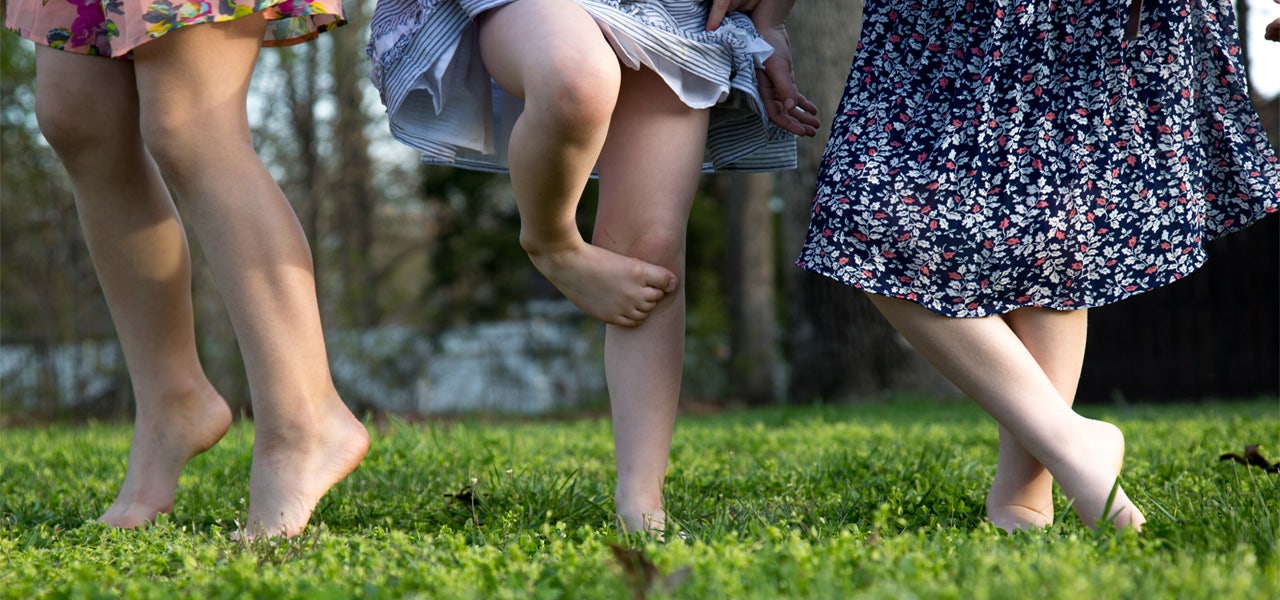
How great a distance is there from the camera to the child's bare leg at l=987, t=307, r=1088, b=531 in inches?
79.4

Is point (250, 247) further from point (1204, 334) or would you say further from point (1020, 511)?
point (1204, 334)

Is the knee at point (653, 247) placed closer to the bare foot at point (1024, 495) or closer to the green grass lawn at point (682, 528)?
the green grass lawn at point (682, 528)

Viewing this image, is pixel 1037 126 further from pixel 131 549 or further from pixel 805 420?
pixel 805 420

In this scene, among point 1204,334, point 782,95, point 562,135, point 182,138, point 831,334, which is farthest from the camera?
point 1204,334

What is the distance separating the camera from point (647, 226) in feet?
7.09

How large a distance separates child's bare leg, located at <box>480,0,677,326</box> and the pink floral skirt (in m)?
0.36

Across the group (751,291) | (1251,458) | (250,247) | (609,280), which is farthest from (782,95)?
(751,291)

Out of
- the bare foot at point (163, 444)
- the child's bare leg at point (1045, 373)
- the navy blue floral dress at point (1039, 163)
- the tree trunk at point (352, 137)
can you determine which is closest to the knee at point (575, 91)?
the navy blue floral dress at point (1039, 163)

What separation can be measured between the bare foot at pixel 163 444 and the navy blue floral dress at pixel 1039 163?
4.46 feet

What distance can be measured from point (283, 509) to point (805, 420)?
315 centimetres

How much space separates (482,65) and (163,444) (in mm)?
1060

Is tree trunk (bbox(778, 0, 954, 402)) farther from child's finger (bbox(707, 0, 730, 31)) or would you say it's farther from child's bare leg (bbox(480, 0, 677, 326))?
child's bare leg (bbox(480, 0, 677, 326))

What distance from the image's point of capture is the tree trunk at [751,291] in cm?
996

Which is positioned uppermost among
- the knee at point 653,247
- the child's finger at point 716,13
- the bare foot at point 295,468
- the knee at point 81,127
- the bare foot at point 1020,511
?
the child's finger at point 716,13
